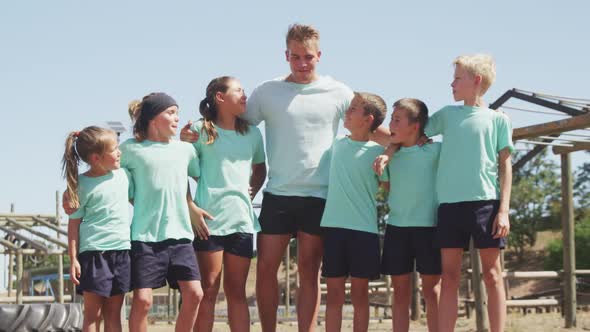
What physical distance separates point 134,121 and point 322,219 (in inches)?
51.2

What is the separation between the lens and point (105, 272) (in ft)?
16.5

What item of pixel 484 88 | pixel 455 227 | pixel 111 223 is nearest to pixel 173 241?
pixel 111 223

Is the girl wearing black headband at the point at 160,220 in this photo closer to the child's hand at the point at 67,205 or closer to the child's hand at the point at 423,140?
the child's hand at the point at 67,205

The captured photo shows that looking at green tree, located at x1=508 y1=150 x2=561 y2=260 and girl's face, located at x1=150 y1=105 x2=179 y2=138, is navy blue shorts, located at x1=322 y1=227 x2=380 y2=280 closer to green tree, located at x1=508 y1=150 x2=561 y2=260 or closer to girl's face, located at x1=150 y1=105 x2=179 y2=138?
girl's face, located at x1=150 y1=105 x2=179 y2=138

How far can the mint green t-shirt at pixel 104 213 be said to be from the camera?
200 inches

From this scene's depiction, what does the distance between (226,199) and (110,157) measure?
28.7 inches

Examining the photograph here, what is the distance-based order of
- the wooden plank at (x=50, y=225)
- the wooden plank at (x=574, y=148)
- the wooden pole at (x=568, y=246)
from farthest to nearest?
the wooden plank at (x=50, y=225) → the wooden pole at (x=568, y=246) → the wooden plank at (x=574, y=148)

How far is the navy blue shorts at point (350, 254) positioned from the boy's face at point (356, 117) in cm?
66

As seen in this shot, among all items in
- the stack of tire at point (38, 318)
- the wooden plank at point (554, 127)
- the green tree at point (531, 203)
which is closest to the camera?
the stack of tire at point (38, 318)

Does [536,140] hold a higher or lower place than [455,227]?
higher

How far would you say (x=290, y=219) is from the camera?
5.45 meters

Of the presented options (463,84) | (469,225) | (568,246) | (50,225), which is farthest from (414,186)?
(50,225)

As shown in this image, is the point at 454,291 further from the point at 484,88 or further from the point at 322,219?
the point at 484,88


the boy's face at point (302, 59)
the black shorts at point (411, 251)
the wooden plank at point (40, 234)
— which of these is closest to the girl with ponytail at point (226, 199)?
the boy's face at point (302, 59)
